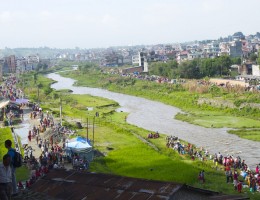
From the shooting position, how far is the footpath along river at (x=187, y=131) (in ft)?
96.6

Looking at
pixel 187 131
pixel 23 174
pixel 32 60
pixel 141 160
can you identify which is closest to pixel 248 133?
pixel 187 131

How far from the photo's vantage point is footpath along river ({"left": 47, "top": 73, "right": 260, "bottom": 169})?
1160 inches

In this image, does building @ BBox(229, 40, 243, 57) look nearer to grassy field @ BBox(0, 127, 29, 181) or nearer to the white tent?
grassy field @ BBox(0, 127, 29, 181)

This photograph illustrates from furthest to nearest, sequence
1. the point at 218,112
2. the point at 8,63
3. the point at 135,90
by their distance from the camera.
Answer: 1. the point at 8,63
2. the point at 135,90
3. the point at 218,112

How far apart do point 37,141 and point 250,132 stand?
59.5ft

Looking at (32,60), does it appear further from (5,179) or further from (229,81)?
(5,179)

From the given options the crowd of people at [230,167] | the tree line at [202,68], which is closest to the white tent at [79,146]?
the crowd of people at [230,167]

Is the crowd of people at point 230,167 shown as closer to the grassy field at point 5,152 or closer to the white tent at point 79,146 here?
the white tent at point 79,146

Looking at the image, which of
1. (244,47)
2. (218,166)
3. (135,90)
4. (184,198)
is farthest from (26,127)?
(244,47)

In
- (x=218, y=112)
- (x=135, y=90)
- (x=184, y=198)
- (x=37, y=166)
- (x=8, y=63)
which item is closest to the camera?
(x=184, y=198)

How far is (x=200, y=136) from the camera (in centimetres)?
3516

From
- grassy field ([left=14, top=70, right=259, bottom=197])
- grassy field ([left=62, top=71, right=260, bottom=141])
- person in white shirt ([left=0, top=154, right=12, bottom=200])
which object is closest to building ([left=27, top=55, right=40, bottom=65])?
grassy field ([left=62, top=71, right=260, bottom=141])

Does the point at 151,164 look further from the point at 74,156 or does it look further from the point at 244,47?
the point at 244,47

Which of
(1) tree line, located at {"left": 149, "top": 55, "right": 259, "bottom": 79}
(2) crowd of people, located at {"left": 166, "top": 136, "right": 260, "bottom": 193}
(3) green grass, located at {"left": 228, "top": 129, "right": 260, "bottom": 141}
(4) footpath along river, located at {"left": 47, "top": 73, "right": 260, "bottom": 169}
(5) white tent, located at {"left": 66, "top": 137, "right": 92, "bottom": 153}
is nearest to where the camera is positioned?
(2) crowd of people, located at {"left": 166, "top": 136, "right": 260, "bottom": 193}
